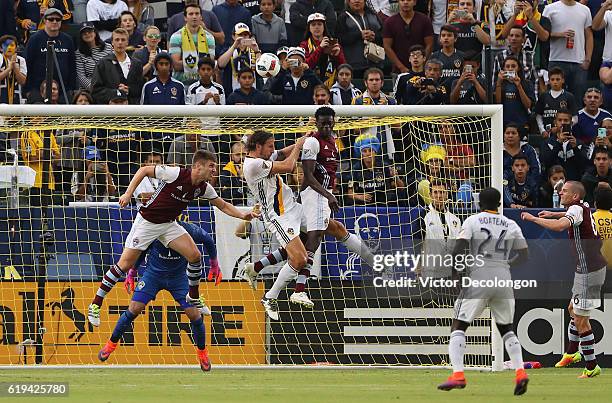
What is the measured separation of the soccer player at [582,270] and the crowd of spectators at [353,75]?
1.65 meters

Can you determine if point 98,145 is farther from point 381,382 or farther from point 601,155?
point 601,155

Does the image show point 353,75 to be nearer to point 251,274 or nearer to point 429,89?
point 429,89

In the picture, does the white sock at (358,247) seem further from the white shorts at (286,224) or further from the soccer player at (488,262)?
the soccer player at (488,262)

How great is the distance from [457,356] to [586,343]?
3606 mm

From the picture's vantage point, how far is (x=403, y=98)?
19625 mm

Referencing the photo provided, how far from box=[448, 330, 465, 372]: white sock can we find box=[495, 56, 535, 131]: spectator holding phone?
326 inches

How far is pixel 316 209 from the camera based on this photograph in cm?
1599

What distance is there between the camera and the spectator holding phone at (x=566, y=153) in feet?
63.6

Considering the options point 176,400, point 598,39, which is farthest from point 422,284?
point 598,39

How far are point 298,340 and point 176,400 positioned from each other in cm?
528

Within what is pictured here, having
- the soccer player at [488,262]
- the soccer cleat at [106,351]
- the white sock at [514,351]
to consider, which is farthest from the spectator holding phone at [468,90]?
the white sock at [514,351]

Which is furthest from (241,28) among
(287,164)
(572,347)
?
(572,347)

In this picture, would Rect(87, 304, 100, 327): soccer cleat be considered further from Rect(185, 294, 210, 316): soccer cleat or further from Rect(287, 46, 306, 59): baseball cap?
Rect(287, 46, 306, 59): baseball cap

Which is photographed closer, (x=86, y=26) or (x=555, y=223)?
(x=555, y=223)
